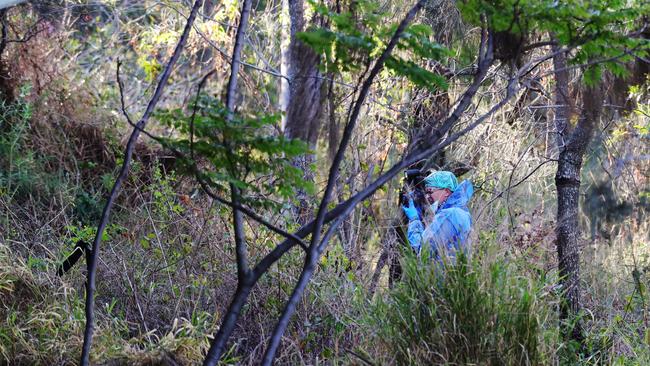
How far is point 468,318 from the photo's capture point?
4.77m

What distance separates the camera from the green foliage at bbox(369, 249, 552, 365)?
187 inches

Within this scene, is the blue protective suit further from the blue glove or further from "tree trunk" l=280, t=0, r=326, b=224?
"tree trunk" l=280, t=0, r=326, b=224

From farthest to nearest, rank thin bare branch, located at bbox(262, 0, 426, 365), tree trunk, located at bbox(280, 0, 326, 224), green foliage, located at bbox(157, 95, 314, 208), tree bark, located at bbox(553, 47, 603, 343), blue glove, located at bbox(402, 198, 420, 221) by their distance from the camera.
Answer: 1. blue glove, located at bbox(402, 198, 420, 221)
2. tree bark, located at bbox(553, 47, 603, 343)
3. tree trunk, located at bbox(280, 0, 326, 224)
4. thin bare branch, located at bbox(262, 0, 426, 365)
5. green foliage, located at bbox(157, 95, 314, 208)

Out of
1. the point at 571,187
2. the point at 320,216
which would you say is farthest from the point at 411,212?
the point at 320,216

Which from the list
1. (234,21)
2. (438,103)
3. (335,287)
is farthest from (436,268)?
(234,21)

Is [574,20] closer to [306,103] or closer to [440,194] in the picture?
[306,103]

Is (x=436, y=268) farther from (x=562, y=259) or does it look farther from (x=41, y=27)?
(x=41, y=27)

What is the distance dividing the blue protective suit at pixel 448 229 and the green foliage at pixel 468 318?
9.1 inches

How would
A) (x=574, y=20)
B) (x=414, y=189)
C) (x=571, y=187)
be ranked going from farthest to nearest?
(x=414, y=189) → (x=571, y=187) → (x=574, y=20)

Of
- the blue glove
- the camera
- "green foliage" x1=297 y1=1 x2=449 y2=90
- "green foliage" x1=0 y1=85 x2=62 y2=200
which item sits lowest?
"green foliage" x1=0 y1=85 x2=62 y2=200

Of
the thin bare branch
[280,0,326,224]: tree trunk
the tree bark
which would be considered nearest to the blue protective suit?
the tree bark

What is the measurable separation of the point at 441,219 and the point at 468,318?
1.07m

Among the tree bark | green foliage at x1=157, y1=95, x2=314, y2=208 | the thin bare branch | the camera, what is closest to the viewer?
green foliage at x1=157, y1=95, x2=314, y2=208

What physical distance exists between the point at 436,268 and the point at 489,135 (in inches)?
139
